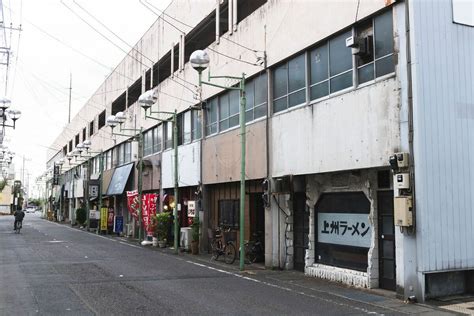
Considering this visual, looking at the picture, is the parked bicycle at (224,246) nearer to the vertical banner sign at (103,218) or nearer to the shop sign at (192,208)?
the shop sign at (192,208)

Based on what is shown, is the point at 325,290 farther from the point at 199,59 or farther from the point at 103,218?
the point at 103,218

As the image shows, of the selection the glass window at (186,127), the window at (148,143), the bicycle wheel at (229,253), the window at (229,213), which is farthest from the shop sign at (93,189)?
the bicycle wheel at (229,253)

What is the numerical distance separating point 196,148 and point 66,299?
12612mm

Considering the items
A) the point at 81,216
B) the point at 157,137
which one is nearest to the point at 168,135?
the point at 157,137

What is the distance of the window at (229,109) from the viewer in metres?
18.8

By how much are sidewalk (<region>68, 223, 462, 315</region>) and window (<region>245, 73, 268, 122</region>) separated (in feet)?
16.5

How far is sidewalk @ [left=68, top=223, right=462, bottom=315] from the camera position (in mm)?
9320

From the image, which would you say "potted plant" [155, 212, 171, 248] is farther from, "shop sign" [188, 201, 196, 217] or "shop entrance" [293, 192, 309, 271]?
"shop entrance" [293, 192, 309, 271]

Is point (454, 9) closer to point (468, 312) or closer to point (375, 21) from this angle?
point (375, 21)

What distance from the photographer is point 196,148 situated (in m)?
22.2

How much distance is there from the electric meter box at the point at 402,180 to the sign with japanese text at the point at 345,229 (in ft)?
6.52

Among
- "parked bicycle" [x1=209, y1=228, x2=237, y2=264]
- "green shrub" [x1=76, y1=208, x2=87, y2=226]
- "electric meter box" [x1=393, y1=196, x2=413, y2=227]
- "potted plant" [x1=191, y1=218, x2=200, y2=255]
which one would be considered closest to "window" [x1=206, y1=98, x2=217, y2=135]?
"potted plant" [x1=191, y1=218, x2=200, y2=255]

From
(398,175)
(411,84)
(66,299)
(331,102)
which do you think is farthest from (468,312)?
(66,299)

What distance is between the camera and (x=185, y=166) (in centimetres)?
2344
